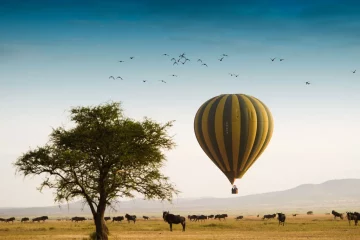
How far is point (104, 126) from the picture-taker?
41250 mm

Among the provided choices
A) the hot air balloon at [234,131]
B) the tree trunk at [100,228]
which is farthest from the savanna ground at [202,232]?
the hot air balloon at [234,131]

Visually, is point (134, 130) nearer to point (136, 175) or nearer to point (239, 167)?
point (136, 175)

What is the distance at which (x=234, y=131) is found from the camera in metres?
63.0

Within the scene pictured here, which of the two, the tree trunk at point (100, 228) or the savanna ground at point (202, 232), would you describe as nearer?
the tree trunk at point (100, 228)

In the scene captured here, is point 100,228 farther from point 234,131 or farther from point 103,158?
point 234,131

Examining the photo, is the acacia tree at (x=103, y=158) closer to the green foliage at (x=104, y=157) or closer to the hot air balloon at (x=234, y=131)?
the green foliage at (x=104, y=157)

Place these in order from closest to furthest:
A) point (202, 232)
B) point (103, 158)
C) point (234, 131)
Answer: point (103, 158)
point (202, 232)
point (234, 131)

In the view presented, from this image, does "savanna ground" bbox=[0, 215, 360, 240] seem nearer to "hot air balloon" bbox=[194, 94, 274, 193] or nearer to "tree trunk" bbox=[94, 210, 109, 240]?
"tree trunk" bbox=[94, 210, 109, 240]

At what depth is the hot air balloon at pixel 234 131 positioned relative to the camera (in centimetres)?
6278

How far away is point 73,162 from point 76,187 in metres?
3.02

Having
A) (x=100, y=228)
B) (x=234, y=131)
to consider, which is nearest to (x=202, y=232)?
(x=234, y=131)

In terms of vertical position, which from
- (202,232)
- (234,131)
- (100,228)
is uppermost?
(234,131)

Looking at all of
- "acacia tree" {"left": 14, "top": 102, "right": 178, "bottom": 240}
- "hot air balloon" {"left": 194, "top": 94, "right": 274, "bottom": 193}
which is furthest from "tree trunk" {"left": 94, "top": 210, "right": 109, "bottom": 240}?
"hot air balloon" {"left": 194, "top": 94, "right": 274, "bottom": 193}

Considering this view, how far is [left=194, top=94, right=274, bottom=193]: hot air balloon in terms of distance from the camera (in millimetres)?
A: 62781
